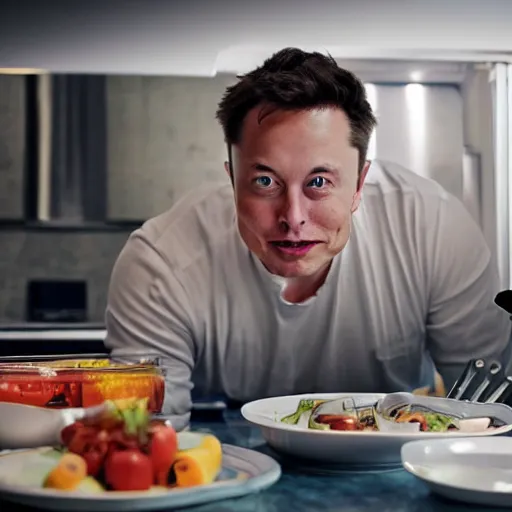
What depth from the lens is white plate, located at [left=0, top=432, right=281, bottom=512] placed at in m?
0.88

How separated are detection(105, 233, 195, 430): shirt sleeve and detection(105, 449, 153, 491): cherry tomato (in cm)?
69

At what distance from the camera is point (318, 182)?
1645 millimetres

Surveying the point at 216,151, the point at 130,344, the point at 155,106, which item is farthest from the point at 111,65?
the point at 130,344

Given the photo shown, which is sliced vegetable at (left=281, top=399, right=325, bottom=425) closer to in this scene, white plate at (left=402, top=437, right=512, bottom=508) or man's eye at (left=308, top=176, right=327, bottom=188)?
white plate at (left=402, top=437, right=512, bottom=508)

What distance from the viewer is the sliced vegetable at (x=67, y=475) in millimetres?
899

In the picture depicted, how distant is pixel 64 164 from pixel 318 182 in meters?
0.52

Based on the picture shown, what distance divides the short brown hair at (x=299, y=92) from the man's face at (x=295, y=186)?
0.8 inches

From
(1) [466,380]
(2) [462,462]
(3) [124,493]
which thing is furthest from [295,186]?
(3) [124,493]

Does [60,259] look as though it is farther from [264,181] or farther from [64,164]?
[264,181]

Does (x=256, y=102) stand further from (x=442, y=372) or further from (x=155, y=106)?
(x=442, y=372)

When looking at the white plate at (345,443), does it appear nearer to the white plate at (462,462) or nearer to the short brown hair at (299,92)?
the white plate at (462,462)

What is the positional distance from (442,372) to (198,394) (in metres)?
0.50

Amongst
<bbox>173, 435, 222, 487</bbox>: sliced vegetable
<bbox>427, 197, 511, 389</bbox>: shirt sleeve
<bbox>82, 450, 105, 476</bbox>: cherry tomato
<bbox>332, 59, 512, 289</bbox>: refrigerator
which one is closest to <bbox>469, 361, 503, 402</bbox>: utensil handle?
<bbox>427, 197, 511, 389</bbox>: shirt sleeve

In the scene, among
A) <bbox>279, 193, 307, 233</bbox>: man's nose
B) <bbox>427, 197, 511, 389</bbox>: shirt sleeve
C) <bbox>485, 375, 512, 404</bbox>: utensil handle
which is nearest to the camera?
<bbox>485, 375, 512, 404</bbox>: utensil handle
